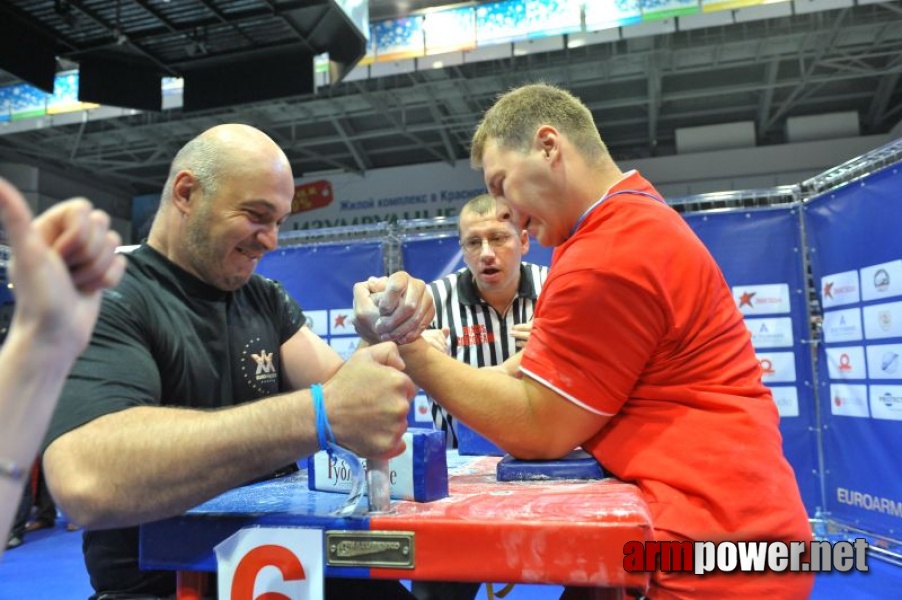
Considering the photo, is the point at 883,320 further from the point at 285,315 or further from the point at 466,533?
the point at 466,533

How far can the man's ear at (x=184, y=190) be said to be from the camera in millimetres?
1474

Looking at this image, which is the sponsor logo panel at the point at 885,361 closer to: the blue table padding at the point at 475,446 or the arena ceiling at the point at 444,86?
the blue table padding at the point at 475,446

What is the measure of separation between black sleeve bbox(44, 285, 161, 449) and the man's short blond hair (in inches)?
34.5

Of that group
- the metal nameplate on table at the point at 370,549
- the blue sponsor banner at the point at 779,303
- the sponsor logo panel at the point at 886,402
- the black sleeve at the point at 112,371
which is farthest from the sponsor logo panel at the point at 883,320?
the black sleeve at the point at 112,371

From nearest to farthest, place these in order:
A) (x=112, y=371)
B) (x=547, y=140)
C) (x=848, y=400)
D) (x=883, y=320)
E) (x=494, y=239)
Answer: (x=112, y=371) < (x=547, y=140) < (x=494, y=239) < (x=883, y=320) < (x=848, y=400)

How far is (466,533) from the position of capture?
843 millimetres

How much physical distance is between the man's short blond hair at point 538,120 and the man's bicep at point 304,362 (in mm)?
764

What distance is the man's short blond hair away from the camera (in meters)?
1.43

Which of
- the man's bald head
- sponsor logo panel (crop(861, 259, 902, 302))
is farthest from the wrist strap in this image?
Result: sponsor logo panel (crop(861, 259, 902, 302))

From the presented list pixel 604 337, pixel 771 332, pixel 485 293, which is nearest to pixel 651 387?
pixel 604 337

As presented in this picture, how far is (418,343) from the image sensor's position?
1237mm

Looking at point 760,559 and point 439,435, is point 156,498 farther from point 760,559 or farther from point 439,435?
point 760,559

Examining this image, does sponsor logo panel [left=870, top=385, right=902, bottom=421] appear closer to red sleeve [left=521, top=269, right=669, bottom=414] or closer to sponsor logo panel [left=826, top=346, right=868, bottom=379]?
sponsor logo panel [left=826, top=346, right=868, bottom=379]

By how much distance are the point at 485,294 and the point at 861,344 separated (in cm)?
240
